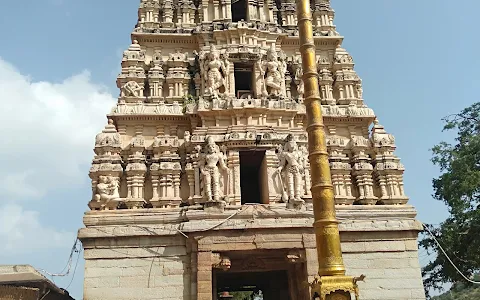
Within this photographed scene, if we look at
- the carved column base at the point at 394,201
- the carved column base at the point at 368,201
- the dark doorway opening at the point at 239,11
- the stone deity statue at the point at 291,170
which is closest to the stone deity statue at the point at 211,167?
the stone deity statue at the point at 291,170

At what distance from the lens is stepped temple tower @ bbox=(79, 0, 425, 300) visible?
1179 cm

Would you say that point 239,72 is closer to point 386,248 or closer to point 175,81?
point 175,81

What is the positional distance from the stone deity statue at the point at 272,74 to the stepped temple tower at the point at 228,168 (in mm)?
45

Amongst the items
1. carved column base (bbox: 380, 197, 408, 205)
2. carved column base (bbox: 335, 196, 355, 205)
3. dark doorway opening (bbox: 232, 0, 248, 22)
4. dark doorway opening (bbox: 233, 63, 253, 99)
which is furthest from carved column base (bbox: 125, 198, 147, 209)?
dark doorway opening (bbox: 232, 0, 248, 22)

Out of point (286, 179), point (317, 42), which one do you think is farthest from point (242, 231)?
point (317, 42)

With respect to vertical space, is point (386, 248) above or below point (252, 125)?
below

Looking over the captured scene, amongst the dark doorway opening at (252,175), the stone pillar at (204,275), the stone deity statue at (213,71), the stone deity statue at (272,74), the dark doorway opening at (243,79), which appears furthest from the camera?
the dark doorway opening at (243,79)

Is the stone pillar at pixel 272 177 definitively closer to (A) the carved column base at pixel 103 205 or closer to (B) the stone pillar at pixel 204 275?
(B) the stone pillar at pixel 204 275

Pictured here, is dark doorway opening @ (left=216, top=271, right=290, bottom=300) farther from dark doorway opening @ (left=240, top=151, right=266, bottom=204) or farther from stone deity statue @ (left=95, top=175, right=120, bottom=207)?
stone deity statue @ (left=95, top=175, right=120, bottom=207)

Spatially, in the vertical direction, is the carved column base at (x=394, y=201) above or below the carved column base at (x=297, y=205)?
above

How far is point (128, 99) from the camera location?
14094 millimetres

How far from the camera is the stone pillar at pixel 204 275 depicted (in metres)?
11.2

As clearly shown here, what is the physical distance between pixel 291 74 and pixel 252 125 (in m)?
2.84

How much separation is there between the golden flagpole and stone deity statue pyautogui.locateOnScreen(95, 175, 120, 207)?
6.46 meters
